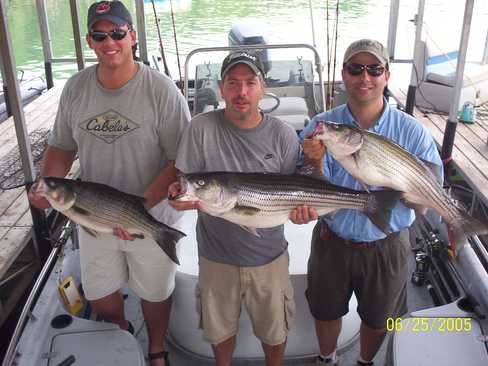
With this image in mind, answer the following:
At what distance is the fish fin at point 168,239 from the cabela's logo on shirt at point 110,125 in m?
0.50

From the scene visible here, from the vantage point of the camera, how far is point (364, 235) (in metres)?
2.50

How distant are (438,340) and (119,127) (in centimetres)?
203

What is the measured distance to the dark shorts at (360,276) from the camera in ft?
8.29

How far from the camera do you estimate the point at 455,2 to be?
21.1m

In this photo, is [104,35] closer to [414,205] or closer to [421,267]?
[414,205]

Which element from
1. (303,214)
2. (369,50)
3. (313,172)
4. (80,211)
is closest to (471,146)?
(369,50)

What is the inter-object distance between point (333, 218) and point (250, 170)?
1.72 ft

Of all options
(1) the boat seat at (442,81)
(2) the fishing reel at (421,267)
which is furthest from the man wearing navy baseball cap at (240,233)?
(1) the boat seat at (442,81)

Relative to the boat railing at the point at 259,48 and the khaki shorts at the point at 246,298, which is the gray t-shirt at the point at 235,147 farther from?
the boat railing at the point at 259,48

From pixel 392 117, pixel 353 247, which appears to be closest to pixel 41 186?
pixel 353 247

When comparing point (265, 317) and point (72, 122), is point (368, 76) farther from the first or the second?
point (72, 122)

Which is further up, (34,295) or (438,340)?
(34,295)

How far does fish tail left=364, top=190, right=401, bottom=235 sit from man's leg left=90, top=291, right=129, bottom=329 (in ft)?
5.10
